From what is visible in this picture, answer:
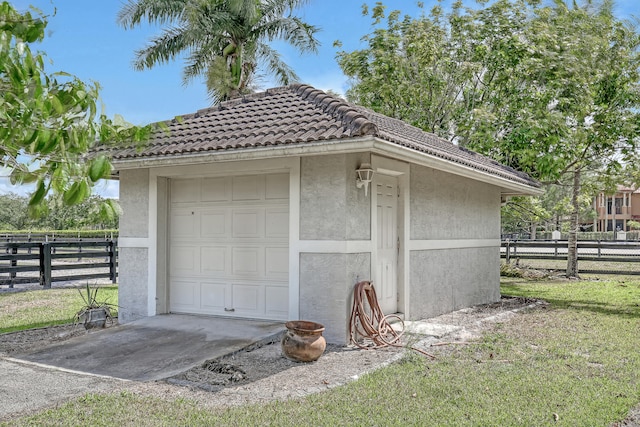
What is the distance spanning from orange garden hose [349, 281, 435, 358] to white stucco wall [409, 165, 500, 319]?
1.66 metres

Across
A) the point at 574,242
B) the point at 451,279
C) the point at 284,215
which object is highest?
the point at 284,215

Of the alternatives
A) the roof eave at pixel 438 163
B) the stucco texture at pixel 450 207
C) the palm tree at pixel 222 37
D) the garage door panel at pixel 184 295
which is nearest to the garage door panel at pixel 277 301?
the garage door panel at pixel 184 295

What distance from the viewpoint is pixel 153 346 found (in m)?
7.41

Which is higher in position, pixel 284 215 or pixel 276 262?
pixel 284 215

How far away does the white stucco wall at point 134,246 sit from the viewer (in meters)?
9.36

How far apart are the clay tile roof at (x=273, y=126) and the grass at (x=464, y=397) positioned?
2.95 meters

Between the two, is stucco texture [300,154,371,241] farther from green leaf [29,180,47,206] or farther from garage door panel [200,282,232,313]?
green leaf [29,180,47,206]

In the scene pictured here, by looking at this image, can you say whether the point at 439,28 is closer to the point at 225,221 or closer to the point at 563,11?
the point at 563,11

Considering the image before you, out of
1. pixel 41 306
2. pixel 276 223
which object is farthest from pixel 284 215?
pixel 41 306

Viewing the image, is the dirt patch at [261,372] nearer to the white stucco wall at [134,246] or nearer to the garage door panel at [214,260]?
the white stucco wall at [134,246]

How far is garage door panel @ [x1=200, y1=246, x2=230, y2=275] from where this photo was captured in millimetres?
9102

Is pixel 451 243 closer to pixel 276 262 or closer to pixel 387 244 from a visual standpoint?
pixel 387 244

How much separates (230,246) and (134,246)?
70.3 inches

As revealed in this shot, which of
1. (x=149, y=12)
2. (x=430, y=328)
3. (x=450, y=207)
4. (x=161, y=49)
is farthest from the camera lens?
(x=161, y=49)
